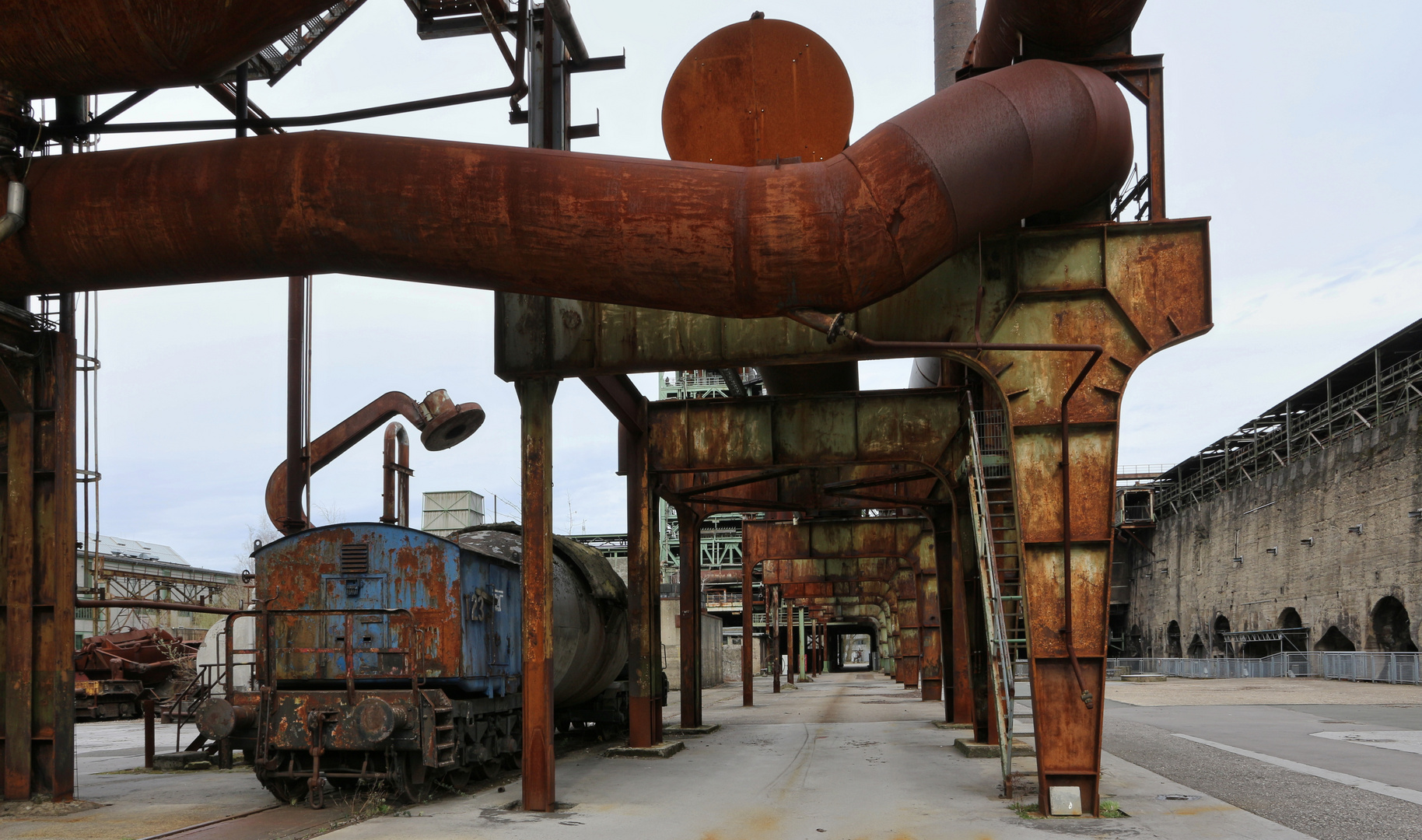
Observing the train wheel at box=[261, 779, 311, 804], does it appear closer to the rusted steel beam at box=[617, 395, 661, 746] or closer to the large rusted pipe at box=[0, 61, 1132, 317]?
the large rusted pipe at box=[0, 61, 1132, 317]

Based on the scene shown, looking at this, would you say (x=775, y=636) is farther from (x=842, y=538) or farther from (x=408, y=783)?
(x=408, y=783)

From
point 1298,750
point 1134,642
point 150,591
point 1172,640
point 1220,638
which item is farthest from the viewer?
point 1134,642

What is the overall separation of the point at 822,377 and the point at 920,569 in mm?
14817

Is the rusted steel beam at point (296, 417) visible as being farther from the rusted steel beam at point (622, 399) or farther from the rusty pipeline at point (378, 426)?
the rusted steel beam at point (622, 399)

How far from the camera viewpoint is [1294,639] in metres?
37.8

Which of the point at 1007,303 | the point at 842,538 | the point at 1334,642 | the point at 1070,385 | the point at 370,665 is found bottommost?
the point at 1334,642

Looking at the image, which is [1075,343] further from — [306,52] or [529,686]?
[306,52]

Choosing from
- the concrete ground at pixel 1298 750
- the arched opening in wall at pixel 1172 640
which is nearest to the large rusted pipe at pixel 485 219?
the concrete ground at pixel 1298 750

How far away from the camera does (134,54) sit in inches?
287

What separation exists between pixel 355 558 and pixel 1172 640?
47144 millimetres

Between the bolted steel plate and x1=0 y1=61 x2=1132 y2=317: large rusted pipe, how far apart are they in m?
1.52

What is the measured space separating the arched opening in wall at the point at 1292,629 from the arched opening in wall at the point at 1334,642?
161cm

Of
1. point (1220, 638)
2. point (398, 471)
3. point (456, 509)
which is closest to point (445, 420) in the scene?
point (398, 471)

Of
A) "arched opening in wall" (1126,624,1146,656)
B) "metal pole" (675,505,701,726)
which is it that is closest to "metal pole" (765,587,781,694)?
"arched opening in wall" (1126,624,1146,656)
